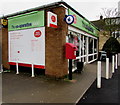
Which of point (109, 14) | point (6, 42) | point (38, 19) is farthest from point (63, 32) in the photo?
point (109, 14)

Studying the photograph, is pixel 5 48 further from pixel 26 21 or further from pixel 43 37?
pixel 43 37

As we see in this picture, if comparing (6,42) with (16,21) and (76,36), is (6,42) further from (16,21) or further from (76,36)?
(76,36)

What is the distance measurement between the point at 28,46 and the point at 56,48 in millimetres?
1988

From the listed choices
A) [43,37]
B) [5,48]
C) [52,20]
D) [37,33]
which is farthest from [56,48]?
[5,48]

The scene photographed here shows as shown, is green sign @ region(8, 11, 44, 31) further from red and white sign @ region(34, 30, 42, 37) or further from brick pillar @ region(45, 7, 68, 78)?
brick pillar @ region(45, 7, 68, 78)

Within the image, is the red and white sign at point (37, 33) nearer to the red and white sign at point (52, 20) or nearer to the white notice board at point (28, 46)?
the white notice board at point (28, 46)

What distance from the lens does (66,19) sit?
4.82 m

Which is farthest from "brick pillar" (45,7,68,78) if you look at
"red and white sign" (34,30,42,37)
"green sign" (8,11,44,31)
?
"green sign" (8,11,44,31)

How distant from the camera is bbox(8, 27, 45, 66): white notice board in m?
5.45

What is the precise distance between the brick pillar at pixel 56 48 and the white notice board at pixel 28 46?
13.1 inches

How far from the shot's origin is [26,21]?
19.4 feet

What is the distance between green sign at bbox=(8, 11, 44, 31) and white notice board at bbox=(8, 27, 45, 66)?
0.25 meters

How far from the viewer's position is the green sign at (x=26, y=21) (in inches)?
213

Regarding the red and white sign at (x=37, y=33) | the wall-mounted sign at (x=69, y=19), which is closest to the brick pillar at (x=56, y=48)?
the wall-mounted sign at (x=69, y=19)
